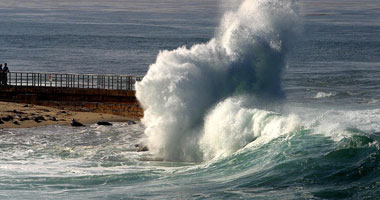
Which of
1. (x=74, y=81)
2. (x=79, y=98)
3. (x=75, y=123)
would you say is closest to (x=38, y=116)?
(x=75, y=123)

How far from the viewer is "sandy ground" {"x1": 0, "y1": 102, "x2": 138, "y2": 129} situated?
2895cm

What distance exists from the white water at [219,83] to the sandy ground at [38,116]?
5519 mm

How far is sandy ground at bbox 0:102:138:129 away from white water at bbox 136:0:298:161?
552 centimetres

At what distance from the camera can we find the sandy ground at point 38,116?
2895 cm

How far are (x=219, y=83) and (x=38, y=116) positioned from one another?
813 cm

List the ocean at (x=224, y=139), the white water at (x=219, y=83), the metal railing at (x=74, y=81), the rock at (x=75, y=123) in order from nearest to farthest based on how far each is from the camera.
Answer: the ocean at (x=224, y=139)
the white water at (x=219, y=83)
the rock at (x=75, y=123)
the metal railing at (x=74, y=81)

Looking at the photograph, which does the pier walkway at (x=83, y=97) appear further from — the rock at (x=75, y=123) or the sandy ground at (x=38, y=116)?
the rock at (x=75, y=123)

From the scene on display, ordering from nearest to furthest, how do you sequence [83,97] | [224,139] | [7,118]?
1. [224,139]
2. [7,118]
3. [83,97]

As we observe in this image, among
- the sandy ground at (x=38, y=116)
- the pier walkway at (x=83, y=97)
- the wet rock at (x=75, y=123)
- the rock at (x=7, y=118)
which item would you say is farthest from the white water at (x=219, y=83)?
the rock at (x=7, y=118)

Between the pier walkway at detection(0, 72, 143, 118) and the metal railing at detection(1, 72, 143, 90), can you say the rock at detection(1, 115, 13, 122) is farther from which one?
the metal railing at detection(1, 72, 143, 90)

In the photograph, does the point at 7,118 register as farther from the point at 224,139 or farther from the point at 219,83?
the point at 224,139

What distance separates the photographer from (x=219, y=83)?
82.6ft

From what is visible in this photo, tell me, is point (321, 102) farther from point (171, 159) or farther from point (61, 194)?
point (61, 194)

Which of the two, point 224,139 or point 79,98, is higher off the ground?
point 79,98
